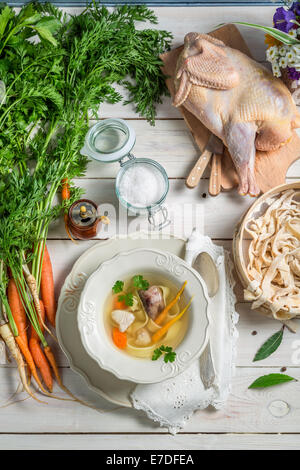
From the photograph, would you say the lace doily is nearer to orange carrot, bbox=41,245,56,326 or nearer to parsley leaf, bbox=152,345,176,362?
parsley leaf, bbox=152,345,176,362

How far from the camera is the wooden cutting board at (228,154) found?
5.26 feet

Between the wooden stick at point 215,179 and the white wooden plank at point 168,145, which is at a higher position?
the white wooden plank at point 168,145

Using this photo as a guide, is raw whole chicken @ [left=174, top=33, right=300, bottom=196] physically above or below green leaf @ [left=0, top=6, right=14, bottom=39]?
below

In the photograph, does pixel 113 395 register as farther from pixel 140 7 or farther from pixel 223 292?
pixel 140 7

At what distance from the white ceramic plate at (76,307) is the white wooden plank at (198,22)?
1.55ft

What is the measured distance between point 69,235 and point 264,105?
787 millimetres

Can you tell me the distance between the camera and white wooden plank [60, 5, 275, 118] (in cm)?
167

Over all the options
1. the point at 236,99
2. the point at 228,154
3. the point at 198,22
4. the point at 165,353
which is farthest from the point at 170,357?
the point at 198,22

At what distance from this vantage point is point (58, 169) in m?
1.51

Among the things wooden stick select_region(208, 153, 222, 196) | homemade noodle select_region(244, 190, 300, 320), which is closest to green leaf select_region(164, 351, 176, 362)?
homemade noodle select_region(244, 190, 300, 320)

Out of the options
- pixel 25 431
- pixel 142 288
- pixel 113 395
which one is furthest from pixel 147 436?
pixel 142 288

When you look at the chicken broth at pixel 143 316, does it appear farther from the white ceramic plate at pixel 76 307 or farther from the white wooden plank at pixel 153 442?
the white wooden plank at pixel 153 442

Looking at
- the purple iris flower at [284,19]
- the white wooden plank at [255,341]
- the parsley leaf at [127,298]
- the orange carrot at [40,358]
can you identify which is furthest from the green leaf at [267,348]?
the purple iris flower at [284,19]

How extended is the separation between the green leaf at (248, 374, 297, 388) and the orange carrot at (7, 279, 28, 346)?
0.80 m
